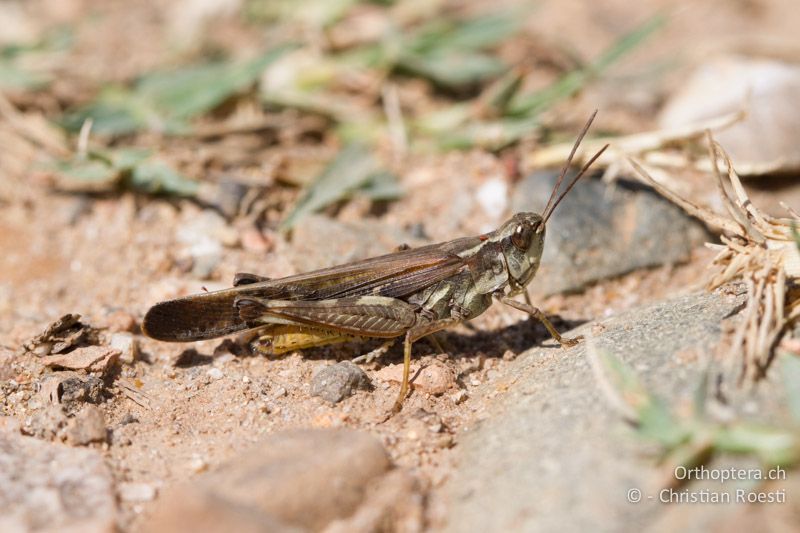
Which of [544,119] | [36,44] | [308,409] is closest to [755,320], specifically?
[308,409]

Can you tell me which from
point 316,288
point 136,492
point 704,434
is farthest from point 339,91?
point 704,434

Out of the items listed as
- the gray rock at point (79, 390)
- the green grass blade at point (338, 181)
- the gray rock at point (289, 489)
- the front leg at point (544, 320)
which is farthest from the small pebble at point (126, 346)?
the front leg at point (544, 320)

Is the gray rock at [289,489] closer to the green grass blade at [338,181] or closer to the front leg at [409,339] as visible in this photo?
the front leg at [409,339]

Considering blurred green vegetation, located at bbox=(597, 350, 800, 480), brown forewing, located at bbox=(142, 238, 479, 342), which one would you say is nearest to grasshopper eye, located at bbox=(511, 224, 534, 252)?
brown forewing, located at bbox=(142, 238, 479, 342)

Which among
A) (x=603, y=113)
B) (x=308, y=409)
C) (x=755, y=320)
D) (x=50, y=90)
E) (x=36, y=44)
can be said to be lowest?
(x=308, y=409)

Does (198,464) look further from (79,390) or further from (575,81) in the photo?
(575,81)

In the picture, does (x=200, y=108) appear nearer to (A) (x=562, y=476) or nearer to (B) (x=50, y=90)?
(B) (x=50, y=90)
